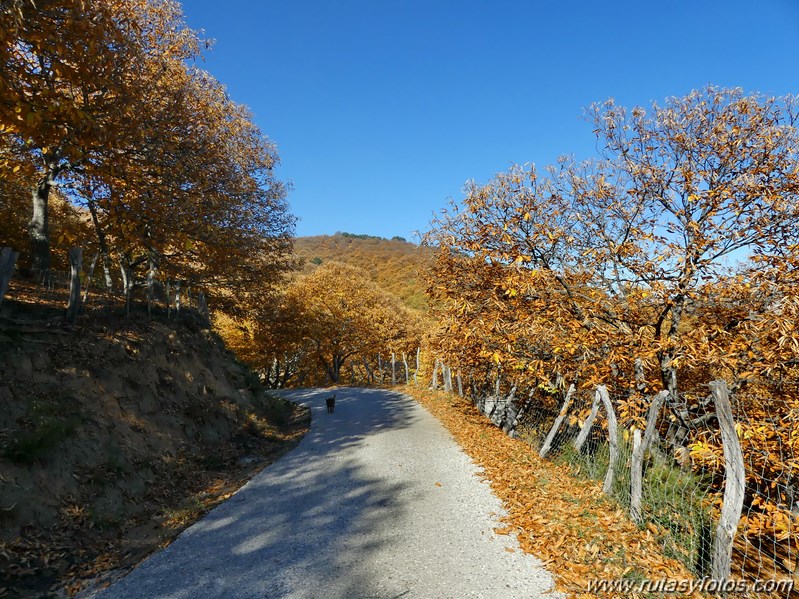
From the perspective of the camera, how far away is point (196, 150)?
10.2m

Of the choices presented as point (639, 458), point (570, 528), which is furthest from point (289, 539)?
point (639, 458)

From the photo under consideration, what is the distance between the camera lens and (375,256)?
106 meters

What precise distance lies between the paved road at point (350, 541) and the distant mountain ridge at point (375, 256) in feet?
161

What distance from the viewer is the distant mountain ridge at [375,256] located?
2862 inches

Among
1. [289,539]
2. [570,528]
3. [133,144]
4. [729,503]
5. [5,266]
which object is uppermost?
[133,144]

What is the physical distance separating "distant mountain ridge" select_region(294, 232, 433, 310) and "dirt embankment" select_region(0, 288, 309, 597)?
155ft

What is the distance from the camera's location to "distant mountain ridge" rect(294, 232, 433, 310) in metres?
72.7

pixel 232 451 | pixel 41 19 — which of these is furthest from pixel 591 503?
pixel 41 19

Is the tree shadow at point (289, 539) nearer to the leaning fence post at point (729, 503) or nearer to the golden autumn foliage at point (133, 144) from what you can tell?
the leaning fence post at point (729, 503)

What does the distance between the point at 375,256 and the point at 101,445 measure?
9993 centimetres

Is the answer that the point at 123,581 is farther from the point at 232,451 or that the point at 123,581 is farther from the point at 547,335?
the point at 547,335

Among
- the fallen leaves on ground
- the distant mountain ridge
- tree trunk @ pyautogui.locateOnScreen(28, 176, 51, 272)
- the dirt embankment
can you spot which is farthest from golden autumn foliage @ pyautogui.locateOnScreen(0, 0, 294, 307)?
the distant mountain ridge

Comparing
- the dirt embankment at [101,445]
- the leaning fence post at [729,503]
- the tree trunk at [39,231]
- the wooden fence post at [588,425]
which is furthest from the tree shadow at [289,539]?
the tree trunk at [39,231]

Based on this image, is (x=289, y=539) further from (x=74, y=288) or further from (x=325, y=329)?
(x=325, y=329)
